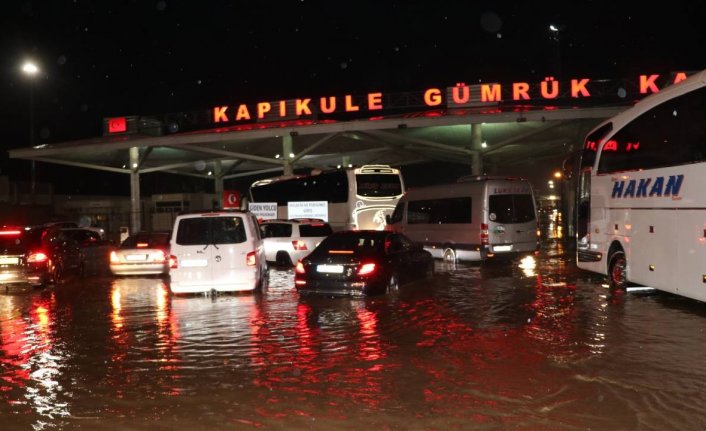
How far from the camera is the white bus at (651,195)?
9.91m

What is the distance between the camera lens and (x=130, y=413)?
18.9ft

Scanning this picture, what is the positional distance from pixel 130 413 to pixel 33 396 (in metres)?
1.31

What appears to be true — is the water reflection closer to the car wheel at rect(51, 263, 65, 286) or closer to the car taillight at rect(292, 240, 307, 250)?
the car wheel at rect(51, 263, 65, 286)

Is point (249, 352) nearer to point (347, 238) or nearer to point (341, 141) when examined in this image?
point (347, 238)

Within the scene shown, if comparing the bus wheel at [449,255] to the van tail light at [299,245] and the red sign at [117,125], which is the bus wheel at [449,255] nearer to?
the van tail light at [299,245]

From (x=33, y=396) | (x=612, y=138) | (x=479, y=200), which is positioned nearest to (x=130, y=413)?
(x=33, y=396)

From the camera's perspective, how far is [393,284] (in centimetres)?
1288

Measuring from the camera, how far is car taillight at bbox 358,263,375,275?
39.8 feet

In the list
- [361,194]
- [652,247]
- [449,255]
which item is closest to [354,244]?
[652,247]

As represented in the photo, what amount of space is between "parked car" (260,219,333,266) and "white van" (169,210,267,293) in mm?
6373

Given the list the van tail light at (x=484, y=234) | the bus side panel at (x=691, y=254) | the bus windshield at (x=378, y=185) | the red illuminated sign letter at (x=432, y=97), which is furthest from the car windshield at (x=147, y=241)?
the red illuminated sign letter at (x=432, y=97)

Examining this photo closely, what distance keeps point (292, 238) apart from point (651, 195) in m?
10.8

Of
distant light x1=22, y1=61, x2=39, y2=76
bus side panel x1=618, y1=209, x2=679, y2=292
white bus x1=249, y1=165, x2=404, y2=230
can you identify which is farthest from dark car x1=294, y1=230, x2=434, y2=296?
distant light x1=22, y1=61, x2=39, y2=76

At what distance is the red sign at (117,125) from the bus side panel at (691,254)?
1304 inches
